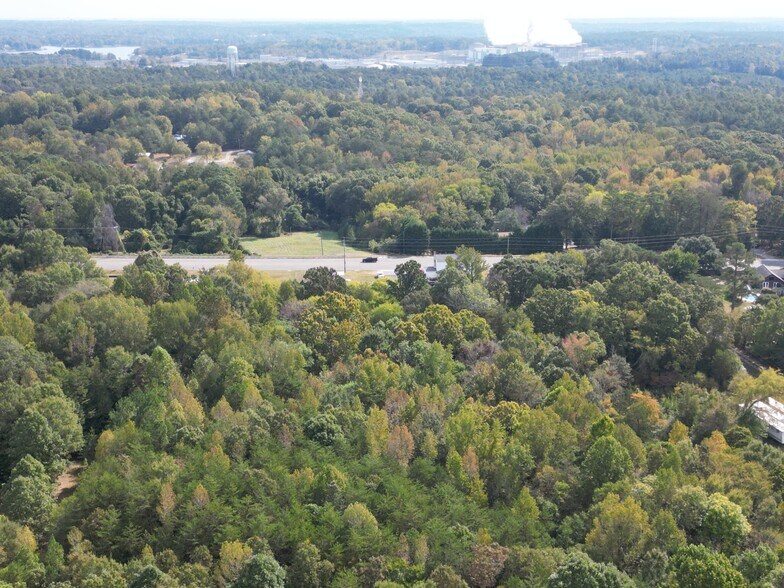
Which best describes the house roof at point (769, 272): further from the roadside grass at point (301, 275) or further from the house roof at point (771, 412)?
the roadside grass at point (301, 275)

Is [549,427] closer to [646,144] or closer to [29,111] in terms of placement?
[646,144]

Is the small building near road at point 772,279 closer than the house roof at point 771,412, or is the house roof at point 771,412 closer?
the house roof at point 771,412

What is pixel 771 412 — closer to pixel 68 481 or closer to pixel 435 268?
pixel 435 268

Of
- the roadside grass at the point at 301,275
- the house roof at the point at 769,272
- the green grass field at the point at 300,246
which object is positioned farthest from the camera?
the green grass field at the point at 300,246

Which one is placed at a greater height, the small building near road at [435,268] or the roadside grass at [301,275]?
the small building near road at [435,268]

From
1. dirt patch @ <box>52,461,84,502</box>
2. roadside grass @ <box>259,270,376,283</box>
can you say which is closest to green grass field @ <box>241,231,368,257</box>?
roadside grass @ <box>259,270,376,283</box>

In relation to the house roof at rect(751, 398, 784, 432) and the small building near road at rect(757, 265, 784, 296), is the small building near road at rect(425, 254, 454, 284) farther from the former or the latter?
the house roof at rect(751, 398, 784, 432)

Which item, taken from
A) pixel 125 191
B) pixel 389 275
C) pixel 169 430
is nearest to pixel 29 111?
pixel 125 191

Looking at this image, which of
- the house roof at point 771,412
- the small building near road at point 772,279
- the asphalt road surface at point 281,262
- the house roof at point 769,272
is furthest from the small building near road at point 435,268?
the house roof at point 771,412
